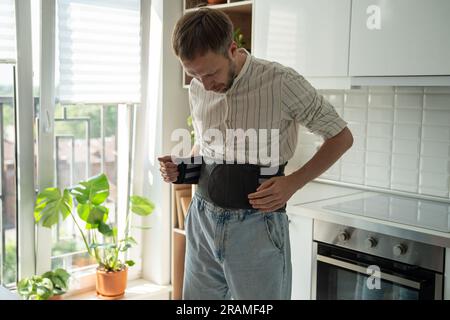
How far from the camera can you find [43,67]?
8.52ft

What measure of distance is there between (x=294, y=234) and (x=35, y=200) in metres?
1.31

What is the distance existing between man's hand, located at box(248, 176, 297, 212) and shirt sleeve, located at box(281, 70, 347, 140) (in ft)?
0.54

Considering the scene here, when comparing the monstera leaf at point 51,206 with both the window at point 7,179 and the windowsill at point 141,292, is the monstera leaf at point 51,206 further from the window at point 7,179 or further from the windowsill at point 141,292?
the windowsill at point 141,292

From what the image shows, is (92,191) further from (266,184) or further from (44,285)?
(266,184)

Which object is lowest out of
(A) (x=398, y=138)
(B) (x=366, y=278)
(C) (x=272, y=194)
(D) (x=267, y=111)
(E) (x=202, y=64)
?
(B) (x=366, y=278)

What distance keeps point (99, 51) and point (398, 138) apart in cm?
153

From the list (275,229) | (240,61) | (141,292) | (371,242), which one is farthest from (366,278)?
(141,292)

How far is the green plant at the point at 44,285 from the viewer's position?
248cm

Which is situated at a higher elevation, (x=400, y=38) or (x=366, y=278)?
(x=400, y=38)

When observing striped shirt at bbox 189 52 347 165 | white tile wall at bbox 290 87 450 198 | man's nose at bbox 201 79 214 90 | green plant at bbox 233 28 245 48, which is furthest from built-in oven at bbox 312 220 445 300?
green plant at bbox 233 28 245 48

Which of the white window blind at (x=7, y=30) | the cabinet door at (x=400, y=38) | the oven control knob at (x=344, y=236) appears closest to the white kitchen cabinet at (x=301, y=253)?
the oven control knob at (x=344, y=236)

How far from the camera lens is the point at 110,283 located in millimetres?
2828

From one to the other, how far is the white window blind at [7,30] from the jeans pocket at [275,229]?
5.30 ft
